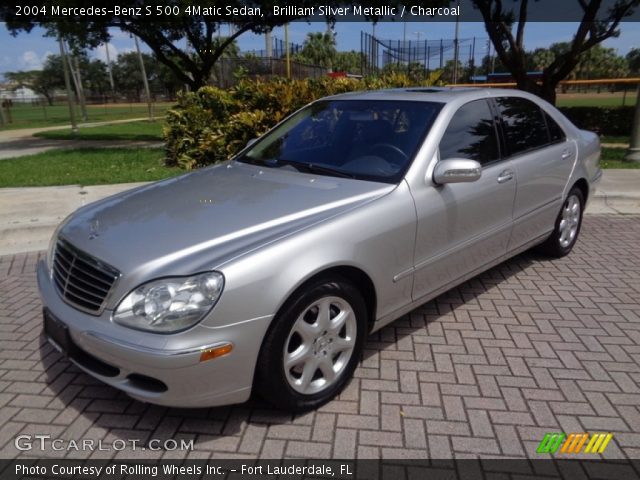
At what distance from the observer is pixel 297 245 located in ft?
8.43

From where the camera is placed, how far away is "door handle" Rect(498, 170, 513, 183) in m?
3.83

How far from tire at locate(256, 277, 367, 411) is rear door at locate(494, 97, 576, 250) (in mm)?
1873

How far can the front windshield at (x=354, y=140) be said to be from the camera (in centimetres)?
338

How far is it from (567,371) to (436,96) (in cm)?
209

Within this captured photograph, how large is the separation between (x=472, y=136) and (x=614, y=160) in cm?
821

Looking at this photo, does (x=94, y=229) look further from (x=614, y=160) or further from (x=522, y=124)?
(x=614, y=160)

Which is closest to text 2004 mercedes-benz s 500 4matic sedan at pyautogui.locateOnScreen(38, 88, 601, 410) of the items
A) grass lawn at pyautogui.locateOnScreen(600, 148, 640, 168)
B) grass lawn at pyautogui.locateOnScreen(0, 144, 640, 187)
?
grass lawn at pyautogui.locateOnScreen(0, 144, 640, 187)

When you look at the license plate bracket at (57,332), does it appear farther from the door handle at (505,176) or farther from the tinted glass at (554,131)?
the tinted glass at (554,131)

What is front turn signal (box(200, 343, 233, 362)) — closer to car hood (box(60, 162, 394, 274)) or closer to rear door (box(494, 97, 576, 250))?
car hood (box(60, 162, 394, 274))

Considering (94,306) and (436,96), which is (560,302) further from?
(94,306)

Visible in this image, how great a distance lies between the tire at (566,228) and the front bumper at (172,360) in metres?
3.57

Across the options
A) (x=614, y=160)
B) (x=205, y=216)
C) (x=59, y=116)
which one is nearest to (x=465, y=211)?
(x=205, y=216)

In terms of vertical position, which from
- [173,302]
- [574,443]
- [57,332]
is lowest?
[574,443]

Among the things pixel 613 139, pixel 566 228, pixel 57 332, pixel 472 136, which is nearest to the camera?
pixel 57 332
